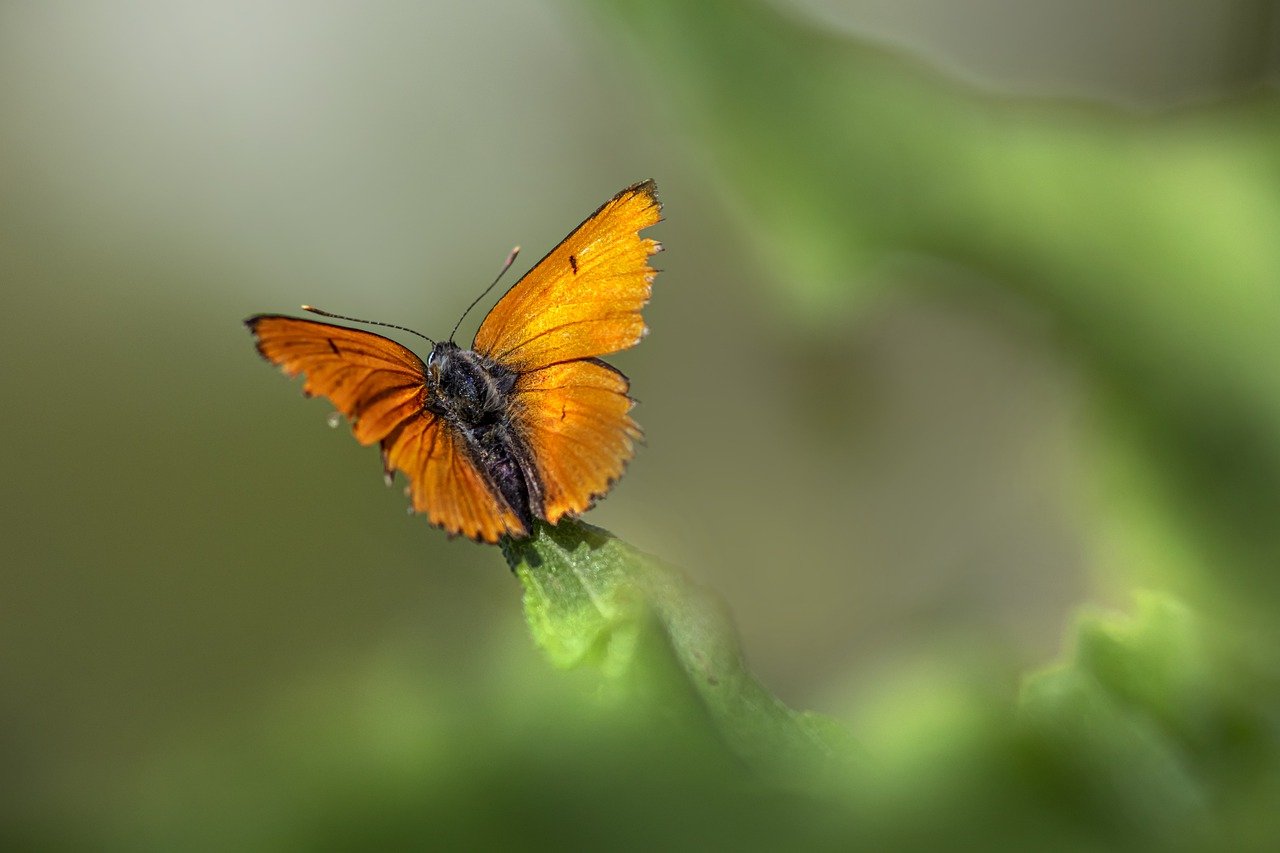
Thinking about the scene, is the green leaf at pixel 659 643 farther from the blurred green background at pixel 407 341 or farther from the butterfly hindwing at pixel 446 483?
the blurred green background at pixel 407 341

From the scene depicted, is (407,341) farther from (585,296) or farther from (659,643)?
→ (659,643)

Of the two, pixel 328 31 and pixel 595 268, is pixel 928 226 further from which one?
pixel 328 31

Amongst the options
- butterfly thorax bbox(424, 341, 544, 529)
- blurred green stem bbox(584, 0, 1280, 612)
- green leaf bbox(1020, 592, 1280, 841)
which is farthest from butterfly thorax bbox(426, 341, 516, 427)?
green leaf bbox(1020, 592, 1280, 841)

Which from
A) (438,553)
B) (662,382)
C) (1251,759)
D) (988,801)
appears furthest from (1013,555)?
(988,801)

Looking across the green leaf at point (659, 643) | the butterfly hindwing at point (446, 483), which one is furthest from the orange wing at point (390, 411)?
the green leaf at point (659, 643)

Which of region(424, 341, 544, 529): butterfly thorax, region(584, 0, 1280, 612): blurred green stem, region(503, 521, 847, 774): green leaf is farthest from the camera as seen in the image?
region(424, 341, 544, 529): butterfly thorax

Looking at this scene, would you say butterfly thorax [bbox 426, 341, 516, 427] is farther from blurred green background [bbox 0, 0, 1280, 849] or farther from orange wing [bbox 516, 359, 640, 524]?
blurred green background [bbox 0, 0, 1280, 849]
